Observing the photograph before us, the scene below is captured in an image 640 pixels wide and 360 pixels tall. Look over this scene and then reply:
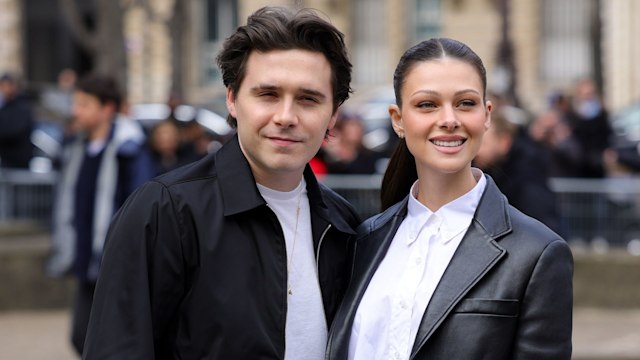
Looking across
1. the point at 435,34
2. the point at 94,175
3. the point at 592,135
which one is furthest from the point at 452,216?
the point at 435,34

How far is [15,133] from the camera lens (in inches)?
569

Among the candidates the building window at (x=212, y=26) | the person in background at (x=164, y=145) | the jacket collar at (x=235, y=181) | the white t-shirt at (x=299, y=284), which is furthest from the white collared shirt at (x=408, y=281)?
the building window at (x=212, y=26)

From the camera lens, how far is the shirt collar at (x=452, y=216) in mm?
3418

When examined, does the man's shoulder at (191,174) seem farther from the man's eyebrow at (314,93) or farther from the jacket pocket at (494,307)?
the jacket pocket at (494,307)

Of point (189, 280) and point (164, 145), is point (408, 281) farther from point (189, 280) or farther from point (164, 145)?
point (164, 145)

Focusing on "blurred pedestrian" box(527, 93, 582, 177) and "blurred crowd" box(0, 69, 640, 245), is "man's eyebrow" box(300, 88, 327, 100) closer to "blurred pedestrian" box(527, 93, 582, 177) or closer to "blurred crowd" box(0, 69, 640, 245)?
"blurred crowd" box(0, 69, 640, 245)

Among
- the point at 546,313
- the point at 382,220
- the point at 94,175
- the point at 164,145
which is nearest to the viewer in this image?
the point at 546,313

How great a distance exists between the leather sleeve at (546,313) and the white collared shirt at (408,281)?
0.26 metres

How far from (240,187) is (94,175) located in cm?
374

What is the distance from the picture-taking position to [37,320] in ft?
36.4

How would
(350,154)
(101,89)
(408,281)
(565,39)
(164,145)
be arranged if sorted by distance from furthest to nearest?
(565,39)
(350,154)
(164,145)
(101,89)
(408,281)

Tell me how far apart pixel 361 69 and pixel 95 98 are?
29.0m

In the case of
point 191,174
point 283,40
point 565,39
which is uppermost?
point 565,39

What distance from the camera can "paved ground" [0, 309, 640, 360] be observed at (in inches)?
365
